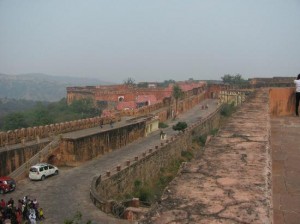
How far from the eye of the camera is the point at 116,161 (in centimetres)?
1839

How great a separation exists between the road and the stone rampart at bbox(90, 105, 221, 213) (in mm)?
408

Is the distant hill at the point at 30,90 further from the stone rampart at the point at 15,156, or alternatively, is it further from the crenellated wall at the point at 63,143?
the stone rampart at the point at 15,156

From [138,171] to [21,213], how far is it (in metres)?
7.02

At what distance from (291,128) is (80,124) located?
16.0 metres

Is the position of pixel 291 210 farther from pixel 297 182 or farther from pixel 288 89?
pixel 288 89

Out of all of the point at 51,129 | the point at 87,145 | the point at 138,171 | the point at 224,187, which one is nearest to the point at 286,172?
the point at 224,187

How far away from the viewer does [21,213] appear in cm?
1095

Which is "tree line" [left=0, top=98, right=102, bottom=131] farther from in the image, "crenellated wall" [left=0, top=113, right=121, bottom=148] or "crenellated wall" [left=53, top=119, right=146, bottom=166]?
"crenellated wall" [left=53, top=119, right=146, bottom=166]

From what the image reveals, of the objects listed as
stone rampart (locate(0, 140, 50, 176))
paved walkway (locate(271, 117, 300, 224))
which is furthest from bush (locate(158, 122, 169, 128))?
paved walkway (locate(271, 117, 300, 224))

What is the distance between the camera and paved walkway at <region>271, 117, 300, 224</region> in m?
2.98

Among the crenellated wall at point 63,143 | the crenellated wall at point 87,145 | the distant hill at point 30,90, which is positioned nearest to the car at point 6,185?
the crenellated wall at point 63,143

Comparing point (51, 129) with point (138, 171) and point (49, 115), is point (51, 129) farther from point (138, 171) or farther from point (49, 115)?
point (49, 115)

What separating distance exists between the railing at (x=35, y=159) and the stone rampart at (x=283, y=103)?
34.2ft

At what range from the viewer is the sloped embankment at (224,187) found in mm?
2012
